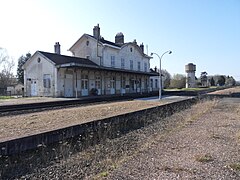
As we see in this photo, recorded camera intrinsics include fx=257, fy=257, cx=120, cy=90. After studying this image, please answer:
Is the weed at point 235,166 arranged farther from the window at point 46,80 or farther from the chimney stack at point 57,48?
the chimney stack at point 57,48

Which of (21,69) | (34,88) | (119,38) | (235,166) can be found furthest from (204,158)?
(21,69)

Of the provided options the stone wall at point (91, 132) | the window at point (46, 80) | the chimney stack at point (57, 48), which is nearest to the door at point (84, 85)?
the window at point (46, 80)

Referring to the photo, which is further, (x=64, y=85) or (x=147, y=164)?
(x=64, y=85)

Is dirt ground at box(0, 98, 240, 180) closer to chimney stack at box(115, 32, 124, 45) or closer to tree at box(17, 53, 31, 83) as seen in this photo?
chimney stack at box(115, 32, 124, 45)

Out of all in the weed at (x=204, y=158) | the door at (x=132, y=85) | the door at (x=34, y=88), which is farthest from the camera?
the door at (x=132, y=85)

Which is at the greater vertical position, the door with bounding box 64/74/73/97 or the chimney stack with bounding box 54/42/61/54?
the chimney stack with bounding box 54/42/61/54

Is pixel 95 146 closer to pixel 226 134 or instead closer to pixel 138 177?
pixel 138 177

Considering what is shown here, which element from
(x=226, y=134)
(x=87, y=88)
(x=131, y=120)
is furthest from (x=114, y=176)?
(x=87, y=88)

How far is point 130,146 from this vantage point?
25.6 feet

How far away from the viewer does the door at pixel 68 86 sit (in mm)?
30422

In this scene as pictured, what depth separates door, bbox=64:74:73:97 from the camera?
3042 centimetres

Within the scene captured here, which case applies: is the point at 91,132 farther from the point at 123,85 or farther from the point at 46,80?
the point at 123,85

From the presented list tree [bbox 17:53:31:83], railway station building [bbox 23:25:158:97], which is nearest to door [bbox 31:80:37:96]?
railway station building [bbox 23:25:158:97]

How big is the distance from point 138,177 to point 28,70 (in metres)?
31.8
